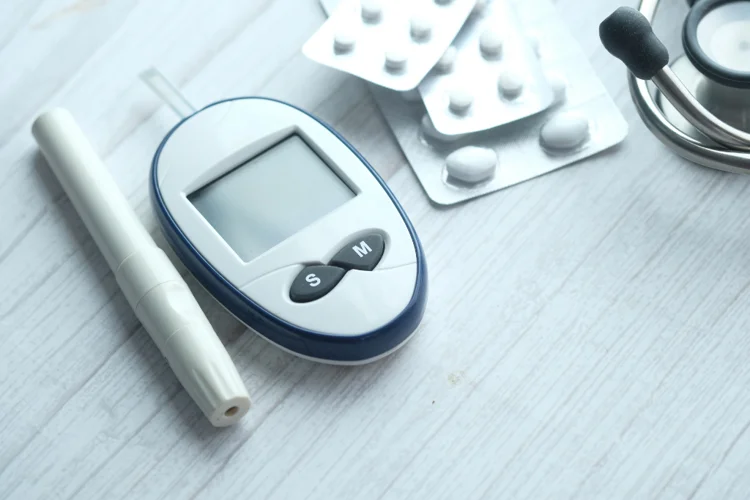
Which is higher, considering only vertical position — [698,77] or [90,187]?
[90,187]

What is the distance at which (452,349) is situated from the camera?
1.37 feet

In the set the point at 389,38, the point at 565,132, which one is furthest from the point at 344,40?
the point at 565,132

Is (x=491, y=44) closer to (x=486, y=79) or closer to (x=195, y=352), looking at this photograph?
(x=486, y=79)

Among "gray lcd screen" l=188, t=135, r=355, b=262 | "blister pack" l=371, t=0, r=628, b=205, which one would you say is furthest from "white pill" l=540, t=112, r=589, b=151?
"gray lcd screen" l=188, t=135, r=355, b=262

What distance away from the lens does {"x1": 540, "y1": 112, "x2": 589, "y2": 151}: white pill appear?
1.49 ft

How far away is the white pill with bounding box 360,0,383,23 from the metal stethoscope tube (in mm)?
139

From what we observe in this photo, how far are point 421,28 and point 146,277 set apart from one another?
7.7 inches

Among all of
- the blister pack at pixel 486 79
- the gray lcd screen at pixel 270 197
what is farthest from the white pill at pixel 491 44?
the gray lcd screen at pixel 270 197

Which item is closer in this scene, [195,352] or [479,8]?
[195,352]

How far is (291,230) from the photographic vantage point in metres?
0.42

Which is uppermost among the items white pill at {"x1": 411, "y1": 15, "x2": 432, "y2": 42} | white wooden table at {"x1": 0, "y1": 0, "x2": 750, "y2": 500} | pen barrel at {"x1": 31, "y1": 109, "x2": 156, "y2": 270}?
pen barrel at {"x1": 31, "y1": 109, "x2": 156, "y2": 270}

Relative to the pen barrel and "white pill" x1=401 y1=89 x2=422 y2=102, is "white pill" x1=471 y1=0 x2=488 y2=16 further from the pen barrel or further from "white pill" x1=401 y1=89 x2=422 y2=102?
the pen barrel

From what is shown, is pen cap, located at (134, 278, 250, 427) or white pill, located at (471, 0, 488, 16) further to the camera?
white pill, located at (471, 0, 488, 16)

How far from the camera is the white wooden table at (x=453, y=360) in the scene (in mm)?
396
